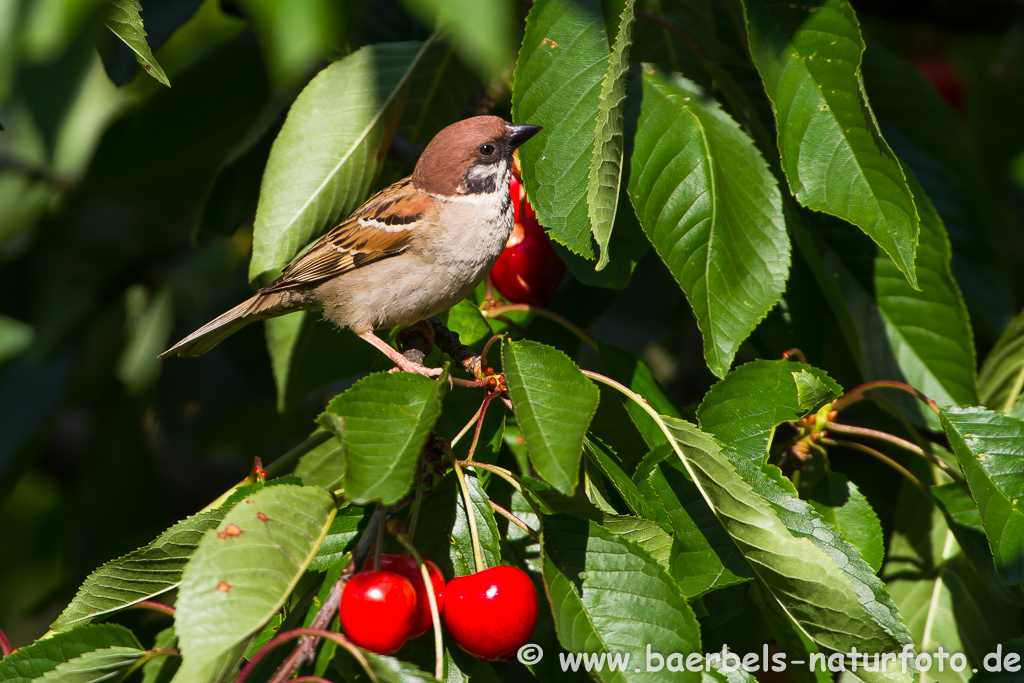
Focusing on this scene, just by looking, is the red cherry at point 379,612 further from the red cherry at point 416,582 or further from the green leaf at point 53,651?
the green leaf at point 53,651

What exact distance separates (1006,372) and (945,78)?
469 centimetres

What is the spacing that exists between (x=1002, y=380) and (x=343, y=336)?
273 cm

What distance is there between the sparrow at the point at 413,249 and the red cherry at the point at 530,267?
64 mm

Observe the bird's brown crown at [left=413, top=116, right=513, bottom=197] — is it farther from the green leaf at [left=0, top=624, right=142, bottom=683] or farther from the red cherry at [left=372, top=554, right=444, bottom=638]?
the green leaf at [left=0, top=624, right=142, bottom=683]

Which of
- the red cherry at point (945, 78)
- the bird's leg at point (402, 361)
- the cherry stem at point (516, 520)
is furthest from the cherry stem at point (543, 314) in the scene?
the red cherry at point (945, 78)

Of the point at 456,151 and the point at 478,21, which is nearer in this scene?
the point at 478,21

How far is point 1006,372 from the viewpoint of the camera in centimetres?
302

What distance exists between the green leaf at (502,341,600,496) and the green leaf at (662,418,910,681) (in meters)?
0.33

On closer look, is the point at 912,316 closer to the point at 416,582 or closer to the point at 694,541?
the point at 694,541

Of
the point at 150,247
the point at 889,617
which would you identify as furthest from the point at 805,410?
the point at 150,247

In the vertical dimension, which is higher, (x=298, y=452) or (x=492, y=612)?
(x=492, y=612)

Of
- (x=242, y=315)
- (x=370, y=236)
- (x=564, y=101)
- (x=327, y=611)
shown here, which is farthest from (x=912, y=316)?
(x=242, y=315)

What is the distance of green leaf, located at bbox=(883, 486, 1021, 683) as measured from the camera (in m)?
2.47

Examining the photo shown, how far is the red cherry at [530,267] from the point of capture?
2.86 metres
